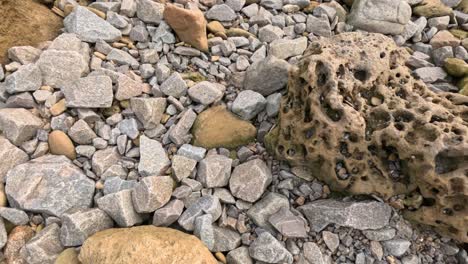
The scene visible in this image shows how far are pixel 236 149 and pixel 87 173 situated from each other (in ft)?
4.25

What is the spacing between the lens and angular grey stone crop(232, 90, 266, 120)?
3.47m

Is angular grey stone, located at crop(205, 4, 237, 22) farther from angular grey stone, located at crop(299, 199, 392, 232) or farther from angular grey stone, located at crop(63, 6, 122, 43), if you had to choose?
angular grey stone, located at crop(299, 199, 392, 232)

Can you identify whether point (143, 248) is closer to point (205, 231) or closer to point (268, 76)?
point (205, 231)

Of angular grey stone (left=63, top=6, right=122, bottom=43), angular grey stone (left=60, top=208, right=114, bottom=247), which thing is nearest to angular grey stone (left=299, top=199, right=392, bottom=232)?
angular grey stone (left=60, top=208, right=114, bottom=247)

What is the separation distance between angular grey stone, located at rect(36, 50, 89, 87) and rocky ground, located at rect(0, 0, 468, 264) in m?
0.01

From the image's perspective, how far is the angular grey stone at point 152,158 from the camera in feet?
10.6

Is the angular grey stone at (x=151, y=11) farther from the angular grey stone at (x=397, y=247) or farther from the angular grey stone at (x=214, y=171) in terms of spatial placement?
the angular grey stone at (x=397, y=247)

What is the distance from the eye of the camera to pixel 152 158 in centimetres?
328

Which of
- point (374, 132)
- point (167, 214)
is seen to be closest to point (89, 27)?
point (167, 214)

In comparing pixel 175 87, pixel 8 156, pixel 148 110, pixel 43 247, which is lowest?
pixel 43 247

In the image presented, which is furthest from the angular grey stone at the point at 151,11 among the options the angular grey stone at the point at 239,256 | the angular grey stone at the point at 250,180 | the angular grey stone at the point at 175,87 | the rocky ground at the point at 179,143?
the angular grey stone at the point at 239,256

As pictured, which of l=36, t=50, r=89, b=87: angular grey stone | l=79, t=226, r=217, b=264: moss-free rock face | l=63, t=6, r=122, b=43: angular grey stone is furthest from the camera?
l=63, t=6, r=122, b=43: angular grey stone

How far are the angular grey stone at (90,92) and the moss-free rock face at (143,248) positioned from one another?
118 cm

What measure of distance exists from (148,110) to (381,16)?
276 centimetres
